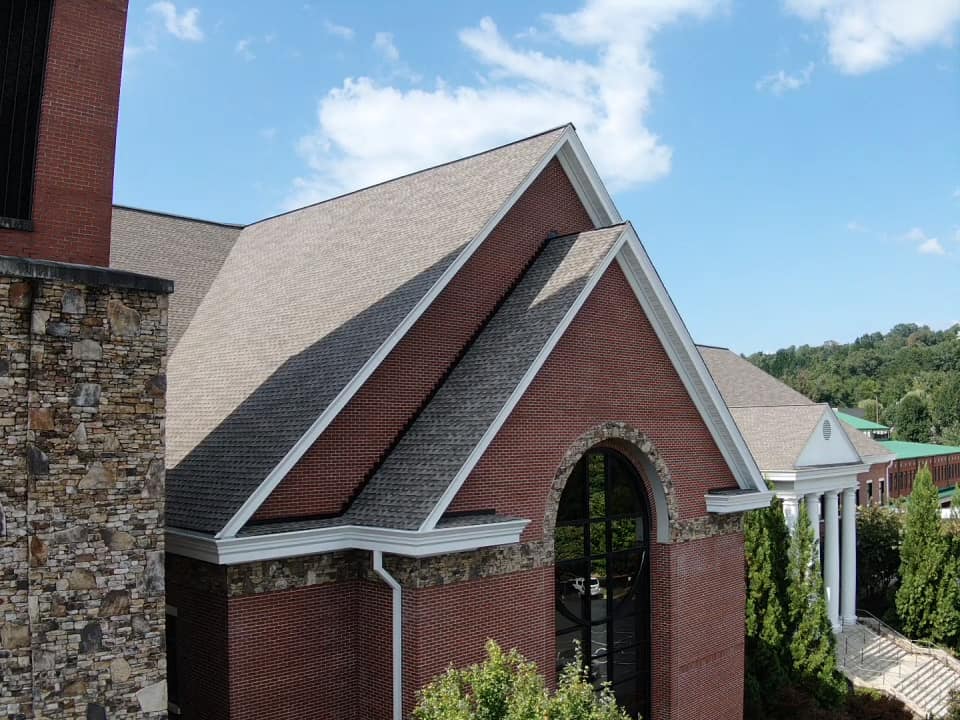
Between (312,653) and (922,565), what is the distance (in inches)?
1079

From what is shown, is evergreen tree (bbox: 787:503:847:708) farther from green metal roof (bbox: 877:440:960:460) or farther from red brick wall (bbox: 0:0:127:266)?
green metal roof (bbox: 877:440:960:460)

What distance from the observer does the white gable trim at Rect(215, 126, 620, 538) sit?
42.0 ft

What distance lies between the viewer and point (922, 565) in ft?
108

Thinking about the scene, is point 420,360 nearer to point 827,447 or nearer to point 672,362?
point 672,362

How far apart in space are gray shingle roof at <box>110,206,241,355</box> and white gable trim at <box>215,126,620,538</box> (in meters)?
7.71

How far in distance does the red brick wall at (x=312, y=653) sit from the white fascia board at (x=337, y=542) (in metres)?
0.75

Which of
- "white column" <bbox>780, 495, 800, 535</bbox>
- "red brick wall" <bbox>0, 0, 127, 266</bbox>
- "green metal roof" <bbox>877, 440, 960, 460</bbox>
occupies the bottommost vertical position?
"green metal roof" <bbox>877, 440, 960, 460</bbox>

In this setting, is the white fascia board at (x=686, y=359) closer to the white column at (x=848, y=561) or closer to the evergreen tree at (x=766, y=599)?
the evergreen tree at (x=766, y=599)

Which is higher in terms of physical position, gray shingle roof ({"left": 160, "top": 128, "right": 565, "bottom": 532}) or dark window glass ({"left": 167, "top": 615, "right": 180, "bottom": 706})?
gray shingle roof ({"left": 160, "top": 128, "right": 565, "bottom": 532})

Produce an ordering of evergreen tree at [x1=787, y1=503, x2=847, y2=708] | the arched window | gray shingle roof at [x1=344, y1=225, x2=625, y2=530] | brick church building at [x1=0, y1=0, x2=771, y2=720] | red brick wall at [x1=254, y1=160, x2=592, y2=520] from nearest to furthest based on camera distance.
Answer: brick church building at [x1=0, y1=0, x2=771, y2=720]
gray shingle roof at [x1=344, y1=225, x2=625, y2=530]
red brick wall at [x1=254, y1=160, x2=592, y2=520]
the arched window
evergreen tree at [x1=787, y1=503, x2=847, y2=708]

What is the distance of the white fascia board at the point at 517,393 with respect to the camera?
12.7 m

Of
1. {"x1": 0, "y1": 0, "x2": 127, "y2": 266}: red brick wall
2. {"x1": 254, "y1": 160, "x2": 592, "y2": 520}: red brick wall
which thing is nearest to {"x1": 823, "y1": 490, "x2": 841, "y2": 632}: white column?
{"x1": 254, "y1": 160, "x2": 592, "y2": 520}: red brick wall

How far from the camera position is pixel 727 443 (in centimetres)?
1828

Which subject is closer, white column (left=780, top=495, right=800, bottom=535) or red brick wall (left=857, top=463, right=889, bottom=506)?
white column (left=780, top=495, right=800, bottom=535)
